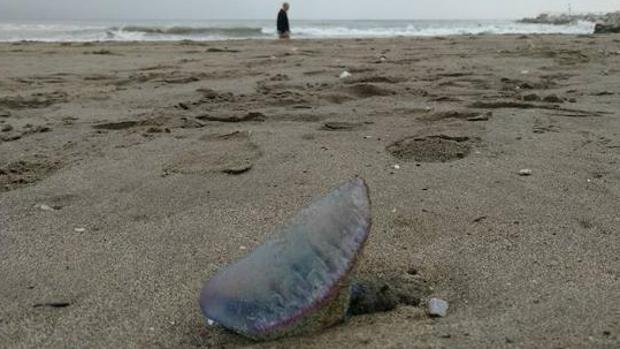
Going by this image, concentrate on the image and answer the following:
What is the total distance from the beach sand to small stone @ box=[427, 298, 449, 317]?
0.02m

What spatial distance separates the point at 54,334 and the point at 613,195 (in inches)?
68.8

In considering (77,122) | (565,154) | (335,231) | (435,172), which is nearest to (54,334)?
(335,231)

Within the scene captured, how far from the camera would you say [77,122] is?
3.28 m

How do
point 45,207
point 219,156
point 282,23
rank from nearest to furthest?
point 45,207, point 219,156, point 282,23

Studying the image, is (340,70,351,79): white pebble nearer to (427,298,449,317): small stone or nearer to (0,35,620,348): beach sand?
(0,35,620,348): beach sand

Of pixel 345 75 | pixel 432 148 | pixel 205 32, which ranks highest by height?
pixel 205 32

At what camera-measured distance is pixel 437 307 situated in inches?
50.7

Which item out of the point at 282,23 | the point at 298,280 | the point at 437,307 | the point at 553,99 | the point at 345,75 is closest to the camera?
the point at 298,280

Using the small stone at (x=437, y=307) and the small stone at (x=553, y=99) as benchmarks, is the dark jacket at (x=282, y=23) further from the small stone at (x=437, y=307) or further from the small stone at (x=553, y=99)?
the small stone at (x=437, y=307)

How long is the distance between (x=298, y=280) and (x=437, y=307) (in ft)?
1.18

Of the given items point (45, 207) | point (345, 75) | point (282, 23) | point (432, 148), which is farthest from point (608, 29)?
point (45, 207)

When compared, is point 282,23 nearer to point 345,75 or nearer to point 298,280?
point 345,75

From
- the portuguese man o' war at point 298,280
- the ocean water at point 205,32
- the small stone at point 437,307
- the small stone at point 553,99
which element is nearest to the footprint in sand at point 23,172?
the portuguese man o' war at point 298,280

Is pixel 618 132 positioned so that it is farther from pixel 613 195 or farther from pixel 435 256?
pixel 435 256
